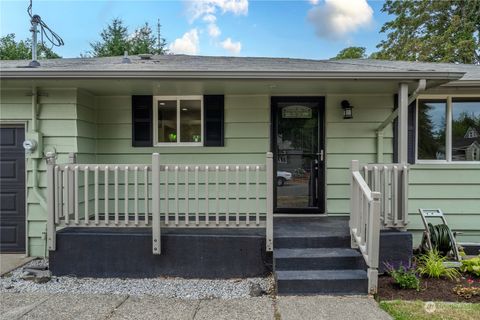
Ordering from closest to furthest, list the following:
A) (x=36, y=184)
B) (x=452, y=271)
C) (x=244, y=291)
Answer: (x=244, y=291) < (x=452, y=271) < (x=36, y=184)

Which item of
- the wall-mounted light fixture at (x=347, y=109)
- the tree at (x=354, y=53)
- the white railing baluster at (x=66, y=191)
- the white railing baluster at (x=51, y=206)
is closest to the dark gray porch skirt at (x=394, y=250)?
the wall-mounted light fixture at (x=347, y=109)

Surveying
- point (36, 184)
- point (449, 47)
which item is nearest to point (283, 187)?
point (36, 184)

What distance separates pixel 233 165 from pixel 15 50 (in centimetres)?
1850

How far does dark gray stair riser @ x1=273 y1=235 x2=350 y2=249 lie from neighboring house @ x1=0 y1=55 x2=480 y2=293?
0.01m

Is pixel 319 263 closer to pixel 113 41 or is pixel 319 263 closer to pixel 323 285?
pixel 323 285

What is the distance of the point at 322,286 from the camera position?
3.50 m

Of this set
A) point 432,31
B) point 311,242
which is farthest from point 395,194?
point 432,31

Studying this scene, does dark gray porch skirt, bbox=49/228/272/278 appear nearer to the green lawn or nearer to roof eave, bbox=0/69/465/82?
the green lawn

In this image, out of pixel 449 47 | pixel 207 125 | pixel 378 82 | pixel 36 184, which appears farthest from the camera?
pixel 449 47

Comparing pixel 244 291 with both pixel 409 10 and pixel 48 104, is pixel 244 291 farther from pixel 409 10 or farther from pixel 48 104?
pixel 409 10

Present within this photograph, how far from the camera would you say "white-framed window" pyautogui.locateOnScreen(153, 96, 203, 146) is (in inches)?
206

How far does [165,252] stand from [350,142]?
3.07m

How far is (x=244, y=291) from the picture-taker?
12.0 feet

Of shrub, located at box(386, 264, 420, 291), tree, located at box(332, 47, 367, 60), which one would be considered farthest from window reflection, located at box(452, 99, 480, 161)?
tree, located at box(332, 47, 367, 60)
